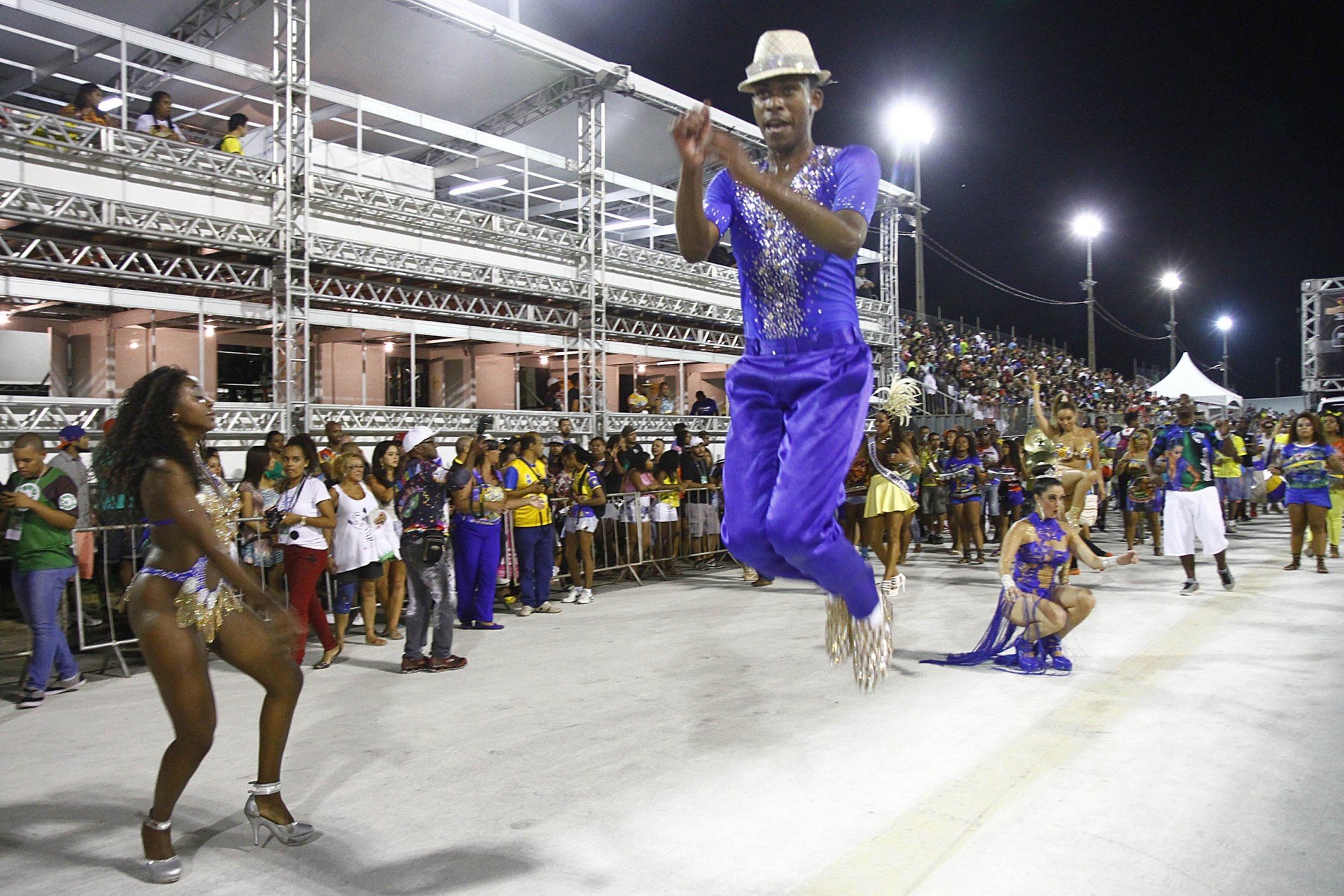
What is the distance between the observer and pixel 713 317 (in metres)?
23.6

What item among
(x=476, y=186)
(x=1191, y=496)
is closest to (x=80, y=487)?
(x=1191, y=496)

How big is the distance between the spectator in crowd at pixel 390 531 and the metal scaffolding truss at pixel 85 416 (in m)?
3.91

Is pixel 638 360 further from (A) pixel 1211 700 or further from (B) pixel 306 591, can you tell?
(A) pixel 1211 700

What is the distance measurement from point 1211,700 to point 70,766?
6.14 m

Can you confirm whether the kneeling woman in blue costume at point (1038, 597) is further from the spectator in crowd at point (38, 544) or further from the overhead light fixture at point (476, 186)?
the overhead light fixture at point (476, 186)

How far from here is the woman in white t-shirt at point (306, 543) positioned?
7.00 metres

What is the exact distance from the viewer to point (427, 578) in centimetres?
682

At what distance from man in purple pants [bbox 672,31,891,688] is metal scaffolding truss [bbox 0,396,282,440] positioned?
954 cm

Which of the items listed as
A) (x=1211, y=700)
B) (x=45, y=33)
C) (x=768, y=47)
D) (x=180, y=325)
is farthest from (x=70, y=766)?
(x=45, y=33)

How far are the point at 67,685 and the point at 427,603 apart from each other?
2.45 metres

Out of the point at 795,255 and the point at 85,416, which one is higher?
the point at 795,255

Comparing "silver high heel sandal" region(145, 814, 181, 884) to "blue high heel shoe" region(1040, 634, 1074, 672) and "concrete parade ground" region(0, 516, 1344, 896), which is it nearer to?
"concrete parade ground" region(0, 516, 1344, 896)

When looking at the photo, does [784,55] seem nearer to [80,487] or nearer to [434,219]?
[80,487]

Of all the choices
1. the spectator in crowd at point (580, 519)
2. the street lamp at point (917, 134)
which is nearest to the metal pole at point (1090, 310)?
the street lamp at point (917, 134)
